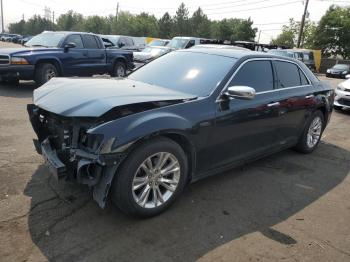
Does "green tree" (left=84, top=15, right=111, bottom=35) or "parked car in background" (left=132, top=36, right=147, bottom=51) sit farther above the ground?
"green tree" (left=84, top=15, right=111, bottom=35)

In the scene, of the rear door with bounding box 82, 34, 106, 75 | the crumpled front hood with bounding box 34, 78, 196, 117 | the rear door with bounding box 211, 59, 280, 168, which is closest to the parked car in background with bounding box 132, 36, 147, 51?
the rear door with bounding box 82, 34, 106, 75

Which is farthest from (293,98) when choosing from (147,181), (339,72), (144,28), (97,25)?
(97,25)

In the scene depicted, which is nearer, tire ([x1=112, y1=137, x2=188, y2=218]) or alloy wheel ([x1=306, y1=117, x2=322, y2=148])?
tire ([x1=112, y1=137, x2=188, y2=218])

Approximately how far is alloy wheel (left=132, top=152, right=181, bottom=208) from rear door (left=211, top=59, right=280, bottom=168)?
618 millimetres

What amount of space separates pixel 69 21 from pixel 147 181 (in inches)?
4603

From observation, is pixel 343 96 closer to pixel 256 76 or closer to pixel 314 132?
pixel 314 132

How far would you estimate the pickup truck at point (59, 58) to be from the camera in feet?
32.8

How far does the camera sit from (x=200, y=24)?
84125 mm

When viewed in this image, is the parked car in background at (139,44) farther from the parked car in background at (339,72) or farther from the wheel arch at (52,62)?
the parked car in background at (339,72)

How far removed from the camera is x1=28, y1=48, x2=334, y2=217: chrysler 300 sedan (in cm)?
332

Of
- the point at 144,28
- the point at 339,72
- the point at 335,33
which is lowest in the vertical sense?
the point at 339,72

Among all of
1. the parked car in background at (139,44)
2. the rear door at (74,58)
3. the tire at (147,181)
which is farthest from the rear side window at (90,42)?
the parked car in background at (139,44)

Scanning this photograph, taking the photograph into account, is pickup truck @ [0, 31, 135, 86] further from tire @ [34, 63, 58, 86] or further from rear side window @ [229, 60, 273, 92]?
rear side window @ [229, 60, 273, 92]

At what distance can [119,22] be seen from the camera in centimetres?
8875
